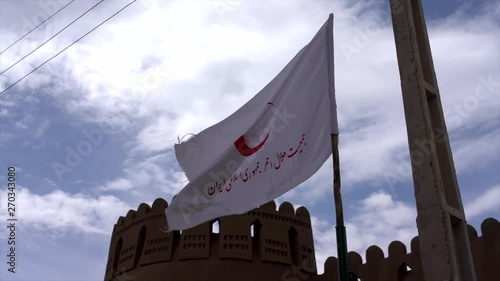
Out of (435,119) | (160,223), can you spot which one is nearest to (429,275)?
(435,119)

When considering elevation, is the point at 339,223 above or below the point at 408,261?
below

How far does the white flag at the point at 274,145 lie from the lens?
5.28 meters

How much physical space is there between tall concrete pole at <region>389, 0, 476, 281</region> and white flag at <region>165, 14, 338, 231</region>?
2.39ft

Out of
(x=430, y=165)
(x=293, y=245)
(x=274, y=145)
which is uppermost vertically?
(x=293, y=245)

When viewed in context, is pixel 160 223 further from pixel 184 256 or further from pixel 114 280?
pixel 114 280

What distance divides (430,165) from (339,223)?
94 cm

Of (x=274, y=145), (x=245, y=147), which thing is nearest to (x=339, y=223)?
(x=274, y=145)

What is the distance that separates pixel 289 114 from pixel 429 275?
86.9 inches

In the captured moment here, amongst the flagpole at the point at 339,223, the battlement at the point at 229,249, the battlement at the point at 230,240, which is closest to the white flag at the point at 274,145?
the flagpole at the point at 339,223

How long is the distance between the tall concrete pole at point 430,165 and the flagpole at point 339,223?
26.0 inches

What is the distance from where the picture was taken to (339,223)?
452cm

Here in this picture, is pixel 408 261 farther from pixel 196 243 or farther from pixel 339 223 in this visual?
pixel 339 223

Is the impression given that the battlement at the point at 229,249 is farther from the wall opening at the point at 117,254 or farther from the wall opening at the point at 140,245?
the wall opening at the point at 117,254

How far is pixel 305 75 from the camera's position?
575 centimetres
